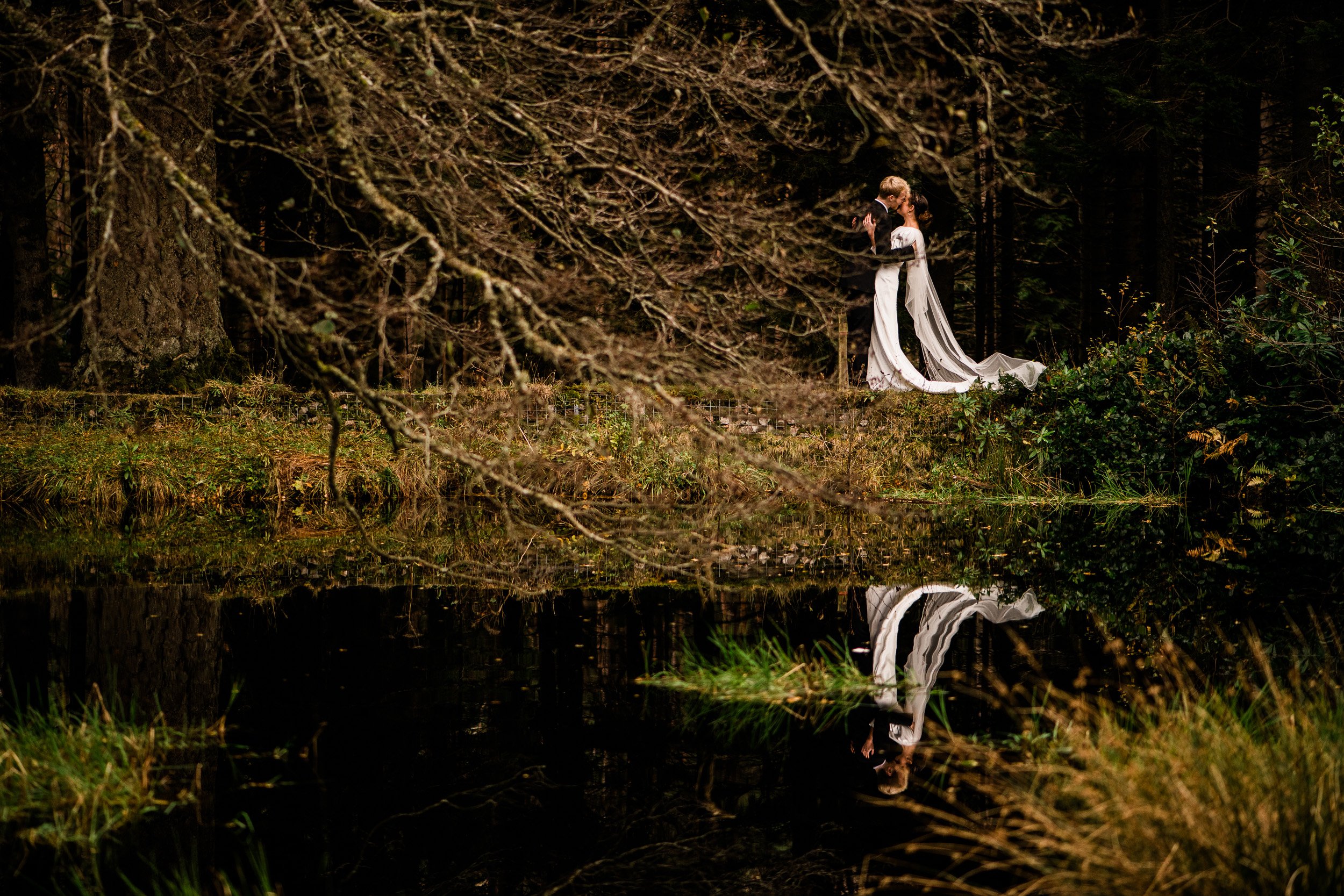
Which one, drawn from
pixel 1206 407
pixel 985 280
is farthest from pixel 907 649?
pixel 985 280

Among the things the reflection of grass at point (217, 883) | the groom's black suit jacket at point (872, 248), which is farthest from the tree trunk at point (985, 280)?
the reflection of grass at point (217, 883)

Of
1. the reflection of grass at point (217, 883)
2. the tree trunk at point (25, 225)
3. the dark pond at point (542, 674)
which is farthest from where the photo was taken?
the tree trunk at point (25, 225)

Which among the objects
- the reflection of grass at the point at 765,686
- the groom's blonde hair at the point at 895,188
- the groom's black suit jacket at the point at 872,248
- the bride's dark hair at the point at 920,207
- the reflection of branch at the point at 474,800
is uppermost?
the groom's blonde hair at the point at 895,188

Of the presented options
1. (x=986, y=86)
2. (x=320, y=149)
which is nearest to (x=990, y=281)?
(x=986, y=86)

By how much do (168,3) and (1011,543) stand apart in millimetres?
9417

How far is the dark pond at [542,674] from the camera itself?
391cm

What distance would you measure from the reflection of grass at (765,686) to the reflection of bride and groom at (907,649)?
0.17 meters

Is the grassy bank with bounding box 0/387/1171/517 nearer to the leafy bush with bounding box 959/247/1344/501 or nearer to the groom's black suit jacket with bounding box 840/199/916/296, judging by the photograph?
the leafy bush with bounding box 959/247/1344/501

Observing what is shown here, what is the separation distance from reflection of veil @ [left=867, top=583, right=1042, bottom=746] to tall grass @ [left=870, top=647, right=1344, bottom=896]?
3.69 feet

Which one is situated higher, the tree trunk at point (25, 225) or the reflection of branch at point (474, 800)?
the tree trunk at point (25, 225)

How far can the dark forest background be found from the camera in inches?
653

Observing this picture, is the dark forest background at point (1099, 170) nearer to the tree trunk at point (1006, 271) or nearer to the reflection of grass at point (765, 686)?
the tree trunk at point (1006, 271)

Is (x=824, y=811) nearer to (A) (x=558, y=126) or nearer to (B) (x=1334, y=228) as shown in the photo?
(A) (x=558, y=126)

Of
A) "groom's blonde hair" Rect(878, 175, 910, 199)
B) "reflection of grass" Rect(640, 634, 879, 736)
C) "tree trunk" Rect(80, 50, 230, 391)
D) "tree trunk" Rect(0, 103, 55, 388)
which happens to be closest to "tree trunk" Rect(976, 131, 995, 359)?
"groom's blonde hair" Rect(878, 175, 910, 199)
